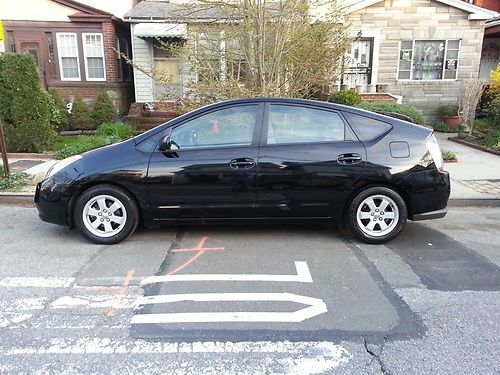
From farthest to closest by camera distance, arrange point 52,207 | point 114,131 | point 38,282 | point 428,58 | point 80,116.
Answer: point 428,58
point 80,116
point 114,131
point 52,207
point 38,282

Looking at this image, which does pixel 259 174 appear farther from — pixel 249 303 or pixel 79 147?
pixel 79 147

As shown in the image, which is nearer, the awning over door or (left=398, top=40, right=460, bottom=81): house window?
the awning over door

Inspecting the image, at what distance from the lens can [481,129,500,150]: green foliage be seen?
33.6ft

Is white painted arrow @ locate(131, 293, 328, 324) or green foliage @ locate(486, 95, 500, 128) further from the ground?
green foliage @ locate(486, 95, 500, 128)

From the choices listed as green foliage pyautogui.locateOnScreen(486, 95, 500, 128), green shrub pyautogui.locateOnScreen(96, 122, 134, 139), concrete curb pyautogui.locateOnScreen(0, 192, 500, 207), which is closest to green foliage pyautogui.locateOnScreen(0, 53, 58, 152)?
green shrub pyautogui.locateOnScreen(96, 122, 134, 139)

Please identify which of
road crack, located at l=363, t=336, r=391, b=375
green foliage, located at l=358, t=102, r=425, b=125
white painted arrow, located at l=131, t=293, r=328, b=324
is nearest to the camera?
road crack, located at l=363, t=336, r=391, b=375

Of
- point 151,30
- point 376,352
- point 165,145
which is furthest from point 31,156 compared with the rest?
point 376,352

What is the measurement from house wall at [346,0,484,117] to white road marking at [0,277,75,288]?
12915 mm

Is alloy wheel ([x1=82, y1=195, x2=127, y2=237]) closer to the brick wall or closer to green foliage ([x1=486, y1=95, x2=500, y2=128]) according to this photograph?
green foliage ([x1=486, y1=95, x2=500, y2=128])

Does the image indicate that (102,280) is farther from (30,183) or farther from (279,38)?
(279,38)

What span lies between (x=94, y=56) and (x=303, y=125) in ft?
41.4

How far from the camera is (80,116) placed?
Result: 13.1 meters

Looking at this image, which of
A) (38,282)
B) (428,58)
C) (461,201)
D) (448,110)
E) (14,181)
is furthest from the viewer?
(428,58)

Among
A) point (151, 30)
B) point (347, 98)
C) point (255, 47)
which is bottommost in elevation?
point (347, 98)
